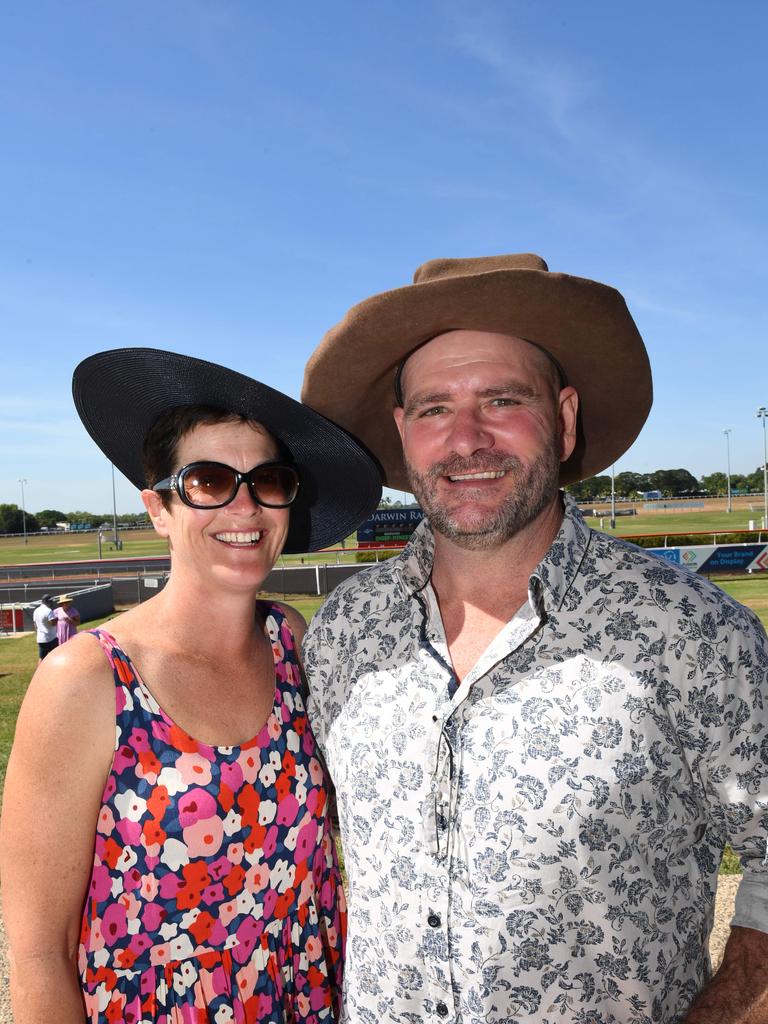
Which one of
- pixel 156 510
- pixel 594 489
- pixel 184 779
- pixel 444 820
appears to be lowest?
pixel 444 820

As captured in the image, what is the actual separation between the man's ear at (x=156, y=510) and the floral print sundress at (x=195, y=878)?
451mm

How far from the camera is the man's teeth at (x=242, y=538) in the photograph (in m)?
2.48

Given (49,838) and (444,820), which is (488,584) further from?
(49,838)

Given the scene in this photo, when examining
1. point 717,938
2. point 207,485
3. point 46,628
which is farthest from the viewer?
point 46,628

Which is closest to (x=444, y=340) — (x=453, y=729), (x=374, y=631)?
(x=374, y=631)

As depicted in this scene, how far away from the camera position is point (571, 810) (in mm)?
1946

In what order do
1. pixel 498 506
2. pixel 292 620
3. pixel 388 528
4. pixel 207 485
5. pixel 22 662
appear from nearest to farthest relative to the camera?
1. pixel 498 506
2. pixel 207 485
3. pixel 292 620
4. pixel 22 662
5. pixel 388 528

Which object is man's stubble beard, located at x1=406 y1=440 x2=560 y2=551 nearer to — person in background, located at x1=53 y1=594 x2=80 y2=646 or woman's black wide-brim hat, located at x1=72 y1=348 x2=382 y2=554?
woman's black wide-brim hat, located at x1=72 y1=348 x2=382 y2=554

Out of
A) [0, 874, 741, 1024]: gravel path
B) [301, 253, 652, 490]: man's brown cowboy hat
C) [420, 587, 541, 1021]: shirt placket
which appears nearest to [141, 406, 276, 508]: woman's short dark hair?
[301, 253, 652, 490]: man's brown cowboy hat

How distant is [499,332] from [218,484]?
1056 millimetres

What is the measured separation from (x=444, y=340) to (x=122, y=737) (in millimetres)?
1591

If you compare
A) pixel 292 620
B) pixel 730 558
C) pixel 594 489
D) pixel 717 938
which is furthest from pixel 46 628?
pixel 594 489

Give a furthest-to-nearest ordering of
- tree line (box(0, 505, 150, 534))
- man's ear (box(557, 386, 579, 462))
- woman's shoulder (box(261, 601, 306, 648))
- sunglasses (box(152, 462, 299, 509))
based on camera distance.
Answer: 1. tree line (box(0, 505, 150, 534))
2. woman's shoulder (box(261, 601, 306, 648))
3. man's ear (box(557, 386, 579, 462))
4. sunglasses (box(152, 462, 299, 509))

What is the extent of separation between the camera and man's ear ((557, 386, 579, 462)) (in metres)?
2.65
